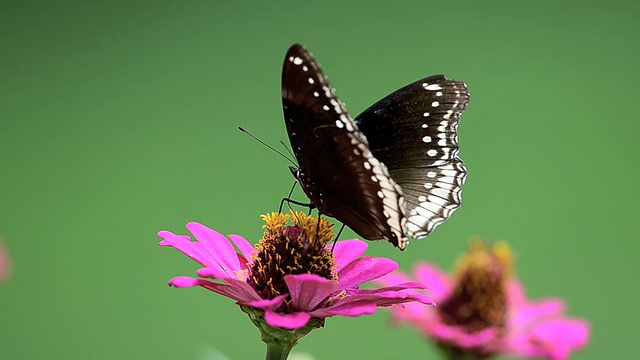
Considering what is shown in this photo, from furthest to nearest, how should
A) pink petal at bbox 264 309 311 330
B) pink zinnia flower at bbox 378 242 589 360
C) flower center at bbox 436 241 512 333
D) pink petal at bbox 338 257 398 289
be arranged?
flower center at bbox 436 241 512 333
pink zinnia flower at bbox 378 242 589 360
pink petal at bbox 338 257 398 289
pink petal at bbox 264 309 311 330

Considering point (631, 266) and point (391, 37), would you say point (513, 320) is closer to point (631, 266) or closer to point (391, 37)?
point (631, 266)

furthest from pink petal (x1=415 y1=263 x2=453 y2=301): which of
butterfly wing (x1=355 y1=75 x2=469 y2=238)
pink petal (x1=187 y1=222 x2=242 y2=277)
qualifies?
pink petal (x1=187 y1=222 x2=242 y2=277)

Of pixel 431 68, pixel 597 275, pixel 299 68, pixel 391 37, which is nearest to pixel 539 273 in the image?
pixel 597 275

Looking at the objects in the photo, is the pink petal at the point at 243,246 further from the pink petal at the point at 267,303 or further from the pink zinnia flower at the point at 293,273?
the pink petal at the point at 267,303

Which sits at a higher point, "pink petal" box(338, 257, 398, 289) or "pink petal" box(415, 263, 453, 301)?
"pink petal" box(415, 263, 453, 301)

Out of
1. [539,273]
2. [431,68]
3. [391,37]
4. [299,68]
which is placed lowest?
[299,68]

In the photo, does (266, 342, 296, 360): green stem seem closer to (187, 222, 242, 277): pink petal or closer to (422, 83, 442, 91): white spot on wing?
(187, 222, 242, 277): pink petal
